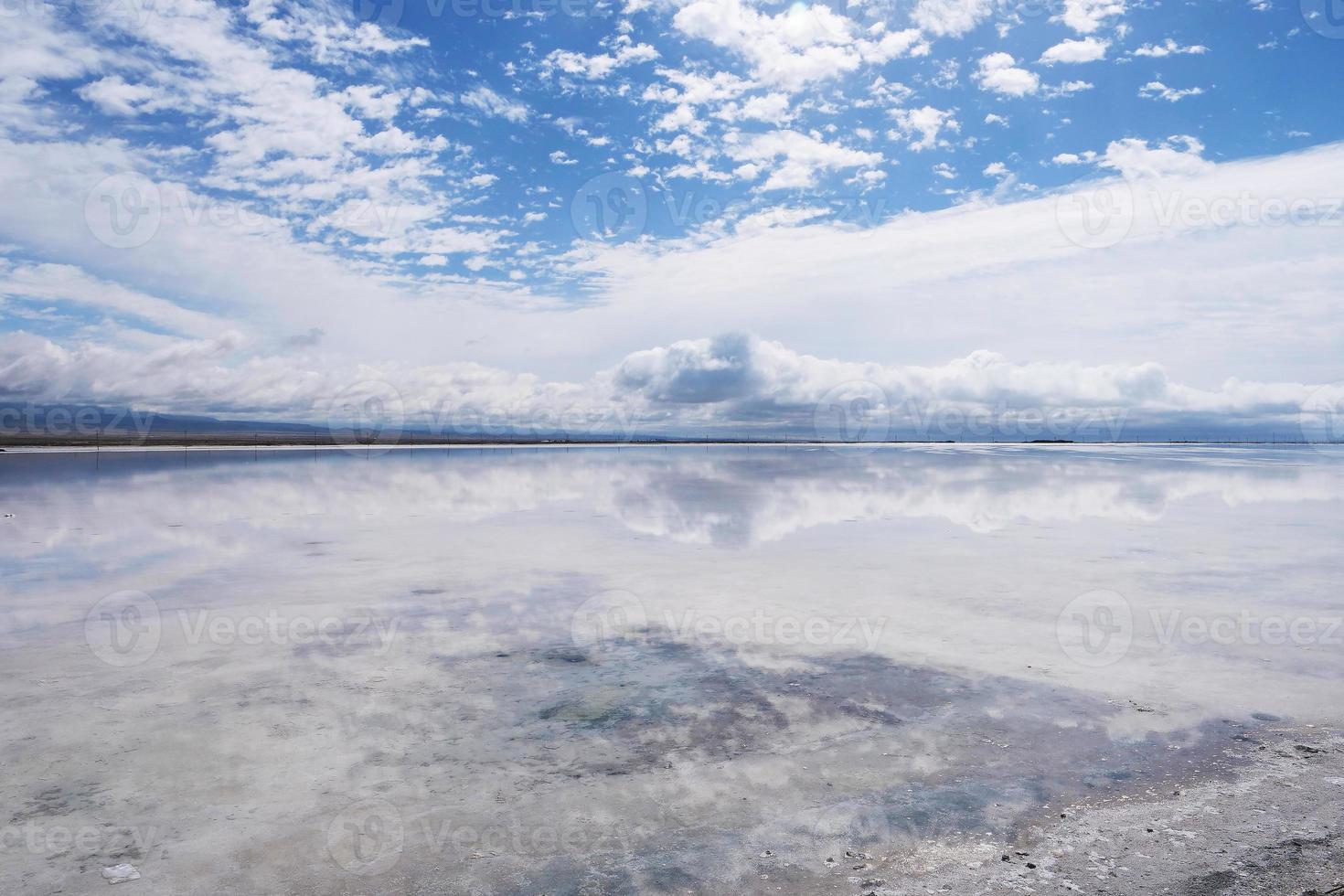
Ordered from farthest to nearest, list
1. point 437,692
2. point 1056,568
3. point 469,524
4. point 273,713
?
point 469,524, point 1056,568, point 437,692, point 273,713

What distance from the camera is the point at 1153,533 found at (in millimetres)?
16125

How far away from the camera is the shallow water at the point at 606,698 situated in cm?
420

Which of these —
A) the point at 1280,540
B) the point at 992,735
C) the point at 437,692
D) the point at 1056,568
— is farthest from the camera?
the point at 1280,540

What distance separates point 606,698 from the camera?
6414 millimetres

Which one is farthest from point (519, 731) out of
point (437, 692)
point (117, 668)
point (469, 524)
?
point (469, 524)

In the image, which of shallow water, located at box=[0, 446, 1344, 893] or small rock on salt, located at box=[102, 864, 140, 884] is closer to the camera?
small rock on salt, located at box=[102, 864, 140, 884]

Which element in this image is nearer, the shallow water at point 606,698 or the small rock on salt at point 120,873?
the small rock on salt at point 120,873

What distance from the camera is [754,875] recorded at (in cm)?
389

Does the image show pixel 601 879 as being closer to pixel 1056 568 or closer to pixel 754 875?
pixel 754 875

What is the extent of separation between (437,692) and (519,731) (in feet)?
3.91

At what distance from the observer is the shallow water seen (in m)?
4.20

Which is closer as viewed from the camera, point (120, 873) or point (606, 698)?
point (120, 873)

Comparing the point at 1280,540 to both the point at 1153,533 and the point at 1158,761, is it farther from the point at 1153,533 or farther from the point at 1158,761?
the point at 1158,761

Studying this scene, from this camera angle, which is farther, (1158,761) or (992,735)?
(992,735)
